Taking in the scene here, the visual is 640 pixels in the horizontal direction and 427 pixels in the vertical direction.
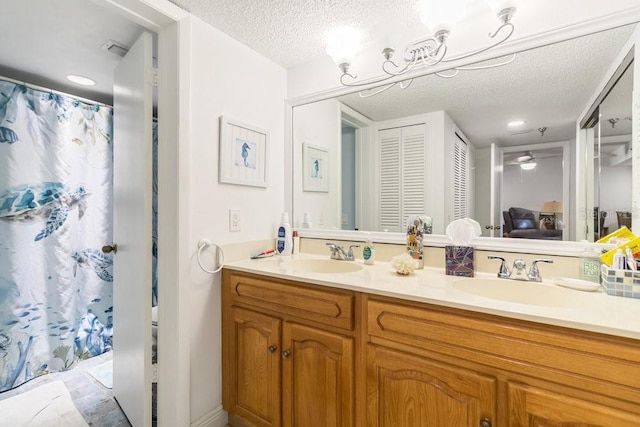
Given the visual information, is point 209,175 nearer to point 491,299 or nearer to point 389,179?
point 389,179

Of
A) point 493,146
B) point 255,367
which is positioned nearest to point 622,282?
point 493,146

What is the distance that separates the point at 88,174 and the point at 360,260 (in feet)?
7.09

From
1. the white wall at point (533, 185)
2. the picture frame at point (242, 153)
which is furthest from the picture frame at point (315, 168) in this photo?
the white wall at point (533, 185)

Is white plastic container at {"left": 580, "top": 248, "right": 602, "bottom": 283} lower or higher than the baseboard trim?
higher

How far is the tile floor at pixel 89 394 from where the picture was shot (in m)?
1.63

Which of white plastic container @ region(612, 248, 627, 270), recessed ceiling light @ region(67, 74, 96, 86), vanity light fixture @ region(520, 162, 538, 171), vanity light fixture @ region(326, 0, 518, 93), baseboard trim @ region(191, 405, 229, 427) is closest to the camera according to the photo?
white plastic container @ region(612, 248, 627, 270)

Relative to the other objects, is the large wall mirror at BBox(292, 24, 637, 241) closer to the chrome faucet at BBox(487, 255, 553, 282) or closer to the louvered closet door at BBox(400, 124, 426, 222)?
the louvered closet door at BBox(400, 124, 426, 222)

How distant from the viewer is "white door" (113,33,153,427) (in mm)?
1393

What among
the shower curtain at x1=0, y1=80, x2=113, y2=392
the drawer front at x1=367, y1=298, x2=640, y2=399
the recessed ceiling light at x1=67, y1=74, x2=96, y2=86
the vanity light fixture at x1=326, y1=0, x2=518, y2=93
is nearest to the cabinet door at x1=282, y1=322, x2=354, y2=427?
the drawer front at x1=367, y1=298, x2=640, y2=399

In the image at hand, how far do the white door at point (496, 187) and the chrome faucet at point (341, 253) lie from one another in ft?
2.32

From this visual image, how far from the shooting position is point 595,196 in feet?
3.87

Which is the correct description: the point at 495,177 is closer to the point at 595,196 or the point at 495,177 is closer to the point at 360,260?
the point at 595,196

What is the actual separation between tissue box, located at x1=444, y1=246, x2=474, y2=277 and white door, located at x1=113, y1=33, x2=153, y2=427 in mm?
1395

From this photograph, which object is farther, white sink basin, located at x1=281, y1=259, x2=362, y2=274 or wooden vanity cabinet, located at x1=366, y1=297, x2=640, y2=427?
white sink basin, located at x1=281, y1=259, x2=362, y2=274
